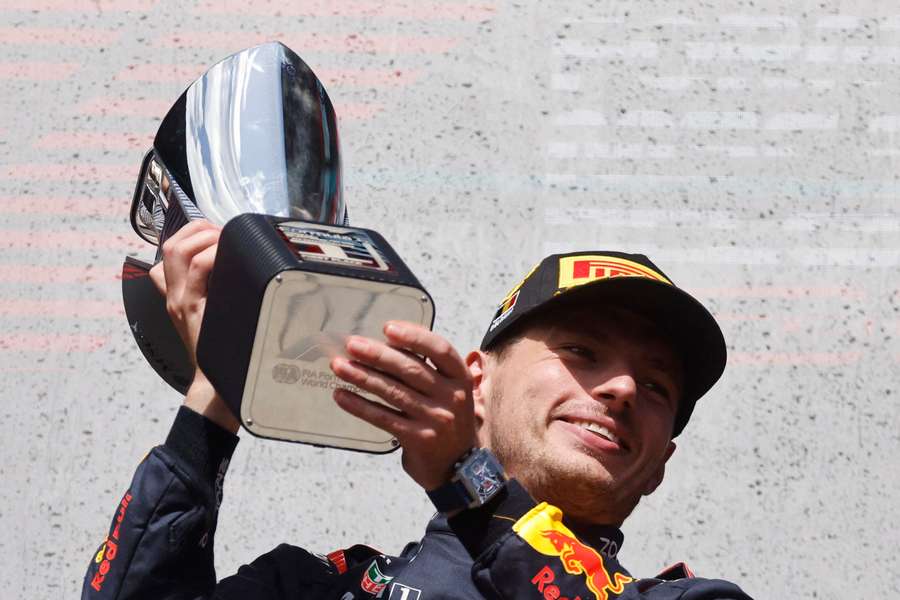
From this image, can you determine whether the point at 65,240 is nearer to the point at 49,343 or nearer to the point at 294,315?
the point at 49,343

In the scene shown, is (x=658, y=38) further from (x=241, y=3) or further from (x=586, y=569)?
(x=586, y=569)

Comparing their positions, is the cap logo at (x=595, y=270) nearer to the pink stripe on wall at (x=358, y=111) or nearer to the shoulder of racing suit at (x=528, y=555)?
the shoulder of racing suit at (x=528, y=555)

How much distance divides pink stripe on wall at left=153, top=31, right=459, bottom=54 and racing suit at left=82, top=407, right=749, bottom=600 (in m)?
1.07

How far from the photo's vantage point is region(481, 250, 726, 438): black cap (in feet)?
4.74

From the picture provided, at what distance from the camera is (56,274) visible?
2.17 meters

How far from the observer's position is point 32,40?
2334mm

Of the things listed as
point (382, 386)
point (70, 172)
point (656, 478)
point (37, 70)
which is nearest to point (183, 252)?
point (382, 386)

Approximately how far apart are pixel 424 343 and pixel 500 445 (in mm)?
381

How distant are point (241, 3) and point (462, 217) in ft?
1.80

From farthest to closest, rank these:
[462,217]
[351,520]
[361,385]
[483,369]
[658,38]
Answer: [658,38]
[462,217]
[351,520]
[483,369]
[361,385]

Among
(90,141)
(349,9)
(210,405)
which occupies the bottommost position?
(210,405)

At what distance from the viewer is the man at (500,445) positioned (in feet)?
3.74

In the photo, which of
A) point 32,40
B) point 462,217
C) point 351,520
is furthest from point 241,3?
point 351,520

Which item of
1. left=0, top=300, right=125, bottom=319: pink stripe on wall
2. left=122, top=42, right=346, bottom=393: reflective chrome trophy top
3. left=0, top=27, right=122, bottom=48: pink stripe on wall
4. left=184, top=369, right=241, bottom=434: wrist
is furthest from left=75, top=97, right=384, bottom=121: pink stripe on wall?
left=184, top=369, right=241, bottom=434: wrist
